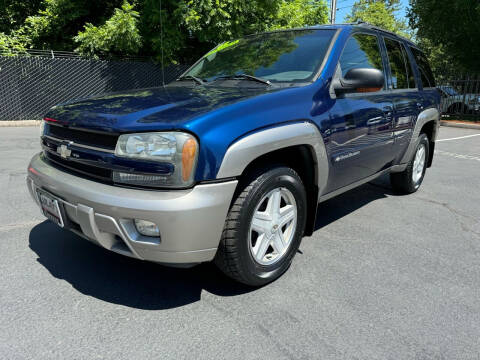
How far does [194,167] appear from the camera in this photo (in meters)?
2.03

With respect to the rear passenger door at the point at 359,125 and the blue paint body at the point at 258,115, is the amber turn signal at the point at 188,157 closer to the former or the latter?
the blue paint body at the point at 258,115

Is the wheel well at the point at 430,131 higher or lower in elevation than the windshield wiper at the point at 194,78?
lower

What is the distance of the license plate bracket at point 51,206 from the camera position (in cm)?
237

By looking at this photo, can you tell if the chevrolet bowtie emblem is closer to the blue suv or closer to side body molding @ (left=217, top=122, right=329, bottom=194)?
the blue suv

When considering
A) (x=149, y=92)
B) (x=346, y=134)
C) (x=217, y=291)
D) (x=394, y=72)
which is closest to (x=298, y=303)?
(x=217, y=291)

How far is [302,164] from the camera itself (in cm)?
282

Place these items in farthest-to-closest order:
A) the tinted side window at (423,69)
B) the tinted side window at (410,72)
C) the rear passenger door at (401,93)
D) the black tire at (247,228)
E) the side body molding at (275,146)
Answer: the tinted side window at (423,69) → the tinted side window at (410,72) → the rear passenger door at (401,93) → the black tire at (247,228) → the side body molding at (275,146)

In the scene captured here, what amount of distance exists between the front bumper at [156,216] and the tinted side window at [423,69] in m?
3.59

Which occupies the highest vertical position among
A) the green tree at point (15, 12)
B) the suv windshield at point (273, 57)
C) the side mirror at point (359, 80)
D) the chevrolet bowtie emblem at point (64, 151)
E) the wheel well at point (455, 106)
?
the green tree at point (15, 12)

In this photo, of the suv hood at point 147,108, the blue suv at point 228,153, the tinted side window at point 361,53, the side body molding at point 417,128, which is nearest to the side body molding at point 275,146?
the blue suv at point 228,153

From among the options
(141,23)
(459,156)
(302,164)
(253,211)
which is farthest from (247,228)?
(141,23)

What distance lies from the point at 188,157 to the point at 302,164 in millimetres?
1077

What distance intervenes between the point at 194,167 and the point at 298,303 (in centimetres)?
113

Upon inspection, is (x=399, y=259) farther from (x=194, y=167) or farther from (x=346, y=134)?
(x=194, y=167)
